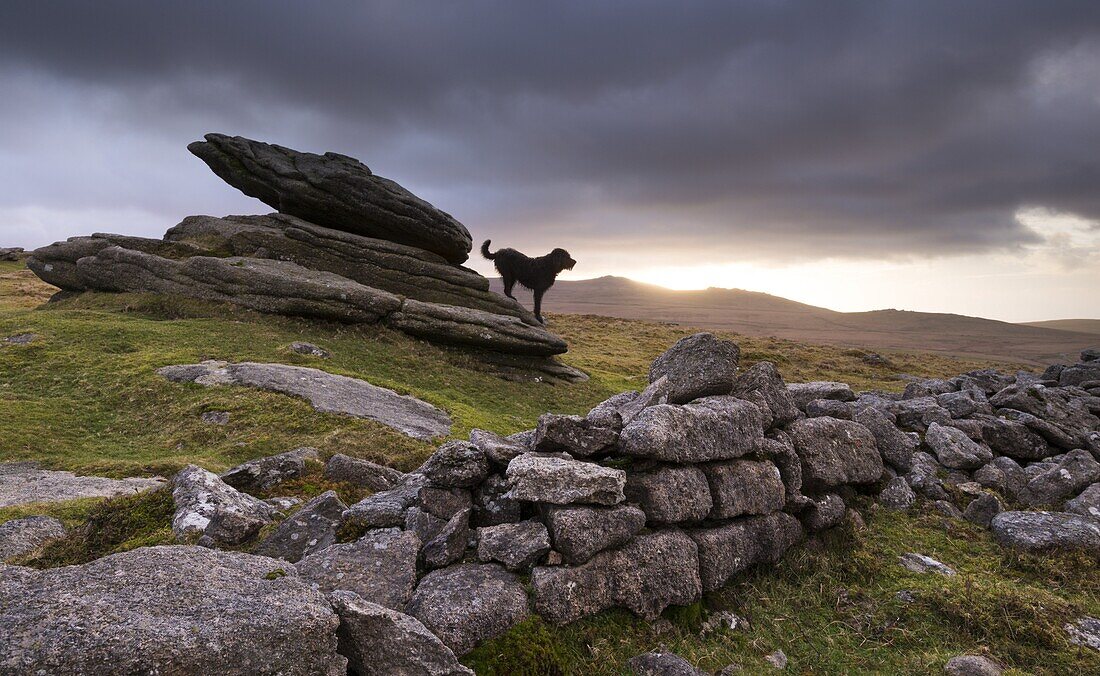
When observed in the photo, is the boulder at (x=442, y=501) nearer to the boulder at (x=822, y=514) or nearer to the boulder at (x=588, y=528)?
the boulder at (x=588, y=528)

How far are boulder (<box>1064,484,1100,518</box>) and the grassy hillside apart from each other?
2.16 meters

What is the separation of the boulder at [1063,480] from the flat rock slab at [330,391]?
15.7 meters

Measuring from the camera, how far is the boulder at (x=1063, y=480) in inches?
489

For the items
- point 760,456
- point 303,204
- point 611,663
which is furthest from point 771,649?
point 303,204

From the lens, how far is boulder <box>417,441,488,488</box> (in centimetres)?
852

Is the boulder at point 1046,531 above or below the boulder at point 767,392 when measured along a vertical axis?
below

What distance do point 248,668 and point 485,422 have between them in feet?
52.9

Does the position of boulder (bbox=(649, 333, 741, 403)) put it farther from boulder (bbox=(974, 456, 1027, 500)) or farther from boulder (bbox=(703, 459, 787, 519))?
boulder (bbox=(974, 456, 1027, 500))

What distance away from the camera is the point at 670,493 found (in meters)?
8.93

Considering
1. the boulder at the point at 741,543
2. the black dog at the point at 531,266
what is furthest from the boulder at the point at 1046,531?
the black dog at the point at 531,266

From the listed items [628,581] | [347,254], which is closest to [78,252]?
[347,254]

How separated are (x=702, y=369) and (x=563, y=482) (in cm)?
461

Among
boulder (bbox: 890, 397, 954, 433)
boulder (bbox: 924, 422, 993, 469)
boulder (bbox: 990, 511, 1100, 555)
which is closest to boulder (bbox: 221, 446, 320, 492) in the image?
boulder (bbox: 990, 511, 1100, 555)

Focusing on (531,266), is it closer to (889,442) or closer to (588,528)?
(889,442)
